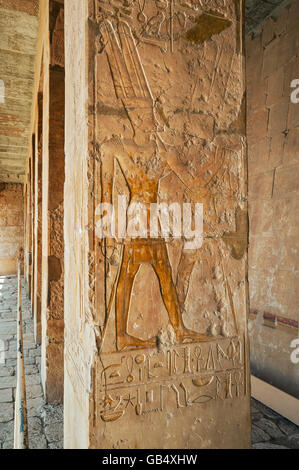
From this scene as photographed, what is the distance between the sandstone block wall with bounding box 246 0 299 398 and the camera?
13.4ft

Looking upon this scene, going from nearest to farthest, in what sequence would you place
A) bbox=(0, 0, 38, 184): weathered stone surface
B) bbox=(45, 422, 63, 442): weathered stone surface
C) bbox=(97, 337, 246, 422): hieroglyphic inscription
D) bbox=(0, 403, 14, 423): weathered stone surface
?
bbox=(97, 337, 246, 422): hieroglyphic inscription
bbox=(45, 422, 63, 442): weathered stone surface
bbox=(0, 403, 14, 423): weathered stone surface
bbox=(0, 0, 38, 184): weathered stone surface

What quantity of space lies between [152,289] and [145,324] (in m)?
0.17

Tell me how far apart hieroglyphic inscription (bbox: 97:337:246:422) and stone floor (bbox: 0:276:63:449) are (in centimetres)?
172

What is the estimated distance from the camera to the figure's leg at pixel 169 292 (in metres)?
1.61

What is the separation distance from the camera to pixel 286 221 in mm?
4203

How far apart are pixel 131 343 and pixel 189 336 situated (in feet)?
1.05

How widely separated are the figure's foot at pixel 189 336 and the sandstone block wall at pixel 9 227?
14.7 m

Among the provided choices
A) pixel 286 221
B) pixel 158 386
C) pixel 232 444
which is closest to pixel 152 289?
pixel 158 386

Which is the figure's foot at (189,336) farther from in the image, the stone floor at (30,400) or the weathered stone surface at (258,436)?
the weathered stone surface at (258,436)

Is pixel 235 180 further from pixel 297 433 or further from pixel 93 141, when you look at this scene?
pixel 297 433

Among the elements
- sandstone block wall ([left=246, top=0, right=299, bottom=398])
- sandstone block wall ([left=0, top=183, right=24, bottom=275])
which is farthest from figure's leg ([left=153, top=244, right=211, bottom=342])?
sandstone block wall ([left=0, top=183, right=24, bottom=275])

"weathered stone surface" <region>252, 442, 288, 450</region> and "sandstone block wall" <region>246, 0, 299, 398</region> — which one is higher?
"sandstone block wall" <region>246, 0, 299, 398</region>
